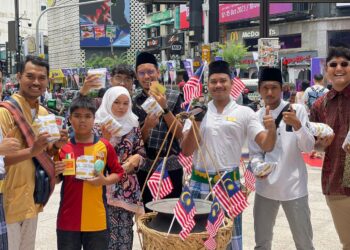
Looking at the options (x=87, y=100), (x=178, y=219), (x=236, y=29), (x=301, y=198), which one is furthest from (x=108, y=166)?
(x=236, y=29)

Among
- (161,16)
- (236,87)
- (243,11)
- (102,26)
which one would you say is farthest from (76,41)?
(236,87)

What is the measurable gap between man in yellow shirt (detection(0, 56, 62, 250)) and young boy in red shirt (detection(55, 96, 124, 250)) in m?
0.17

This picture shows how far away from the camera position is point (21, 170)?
2.81m

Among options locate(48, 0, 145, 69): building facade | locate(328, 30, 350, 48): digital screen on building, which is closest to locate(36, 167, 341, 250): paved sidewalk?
locate(328, 30, 350, 48): digital screen on building

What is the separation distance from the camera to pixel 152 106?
300 centimetres

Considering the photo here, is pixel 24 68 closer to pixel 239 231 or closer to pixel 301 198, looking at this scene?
pixel 239 231

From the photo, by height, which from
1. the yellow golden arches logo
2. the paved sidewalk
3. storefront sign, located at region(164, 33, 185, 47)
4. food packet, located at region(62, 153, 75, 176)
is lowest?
the paved sidewalk

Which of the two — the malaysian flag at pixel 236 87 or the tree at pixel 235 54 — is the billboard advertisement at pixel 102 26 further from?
the malaysian flag at pixel 236 87

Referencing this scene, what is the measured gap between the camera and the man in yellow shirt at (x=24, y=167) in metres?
2.69

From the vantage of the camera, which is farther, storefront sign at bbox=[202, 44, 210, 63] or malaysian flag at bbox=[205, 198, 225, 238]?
storefront sign at bbox=[202, 44, 210, 63]

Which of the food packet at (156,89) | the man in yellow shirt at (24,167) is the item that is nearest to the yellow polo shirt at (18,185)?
the man in yellow shirt at (24,167)

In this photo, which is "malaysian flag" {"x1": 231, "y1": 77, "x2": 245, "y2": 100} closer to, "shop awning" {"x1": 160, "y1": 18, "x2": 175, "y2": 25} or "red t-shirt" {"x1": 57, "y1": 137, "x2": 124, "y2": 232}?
"red t-shirt" {"x1": 57, "y1": 137, "x2": 124, "y2": 232}

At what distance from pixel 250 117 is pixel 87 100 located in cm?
117

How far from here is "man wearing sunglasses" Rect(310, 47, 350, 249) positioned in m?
3.07
